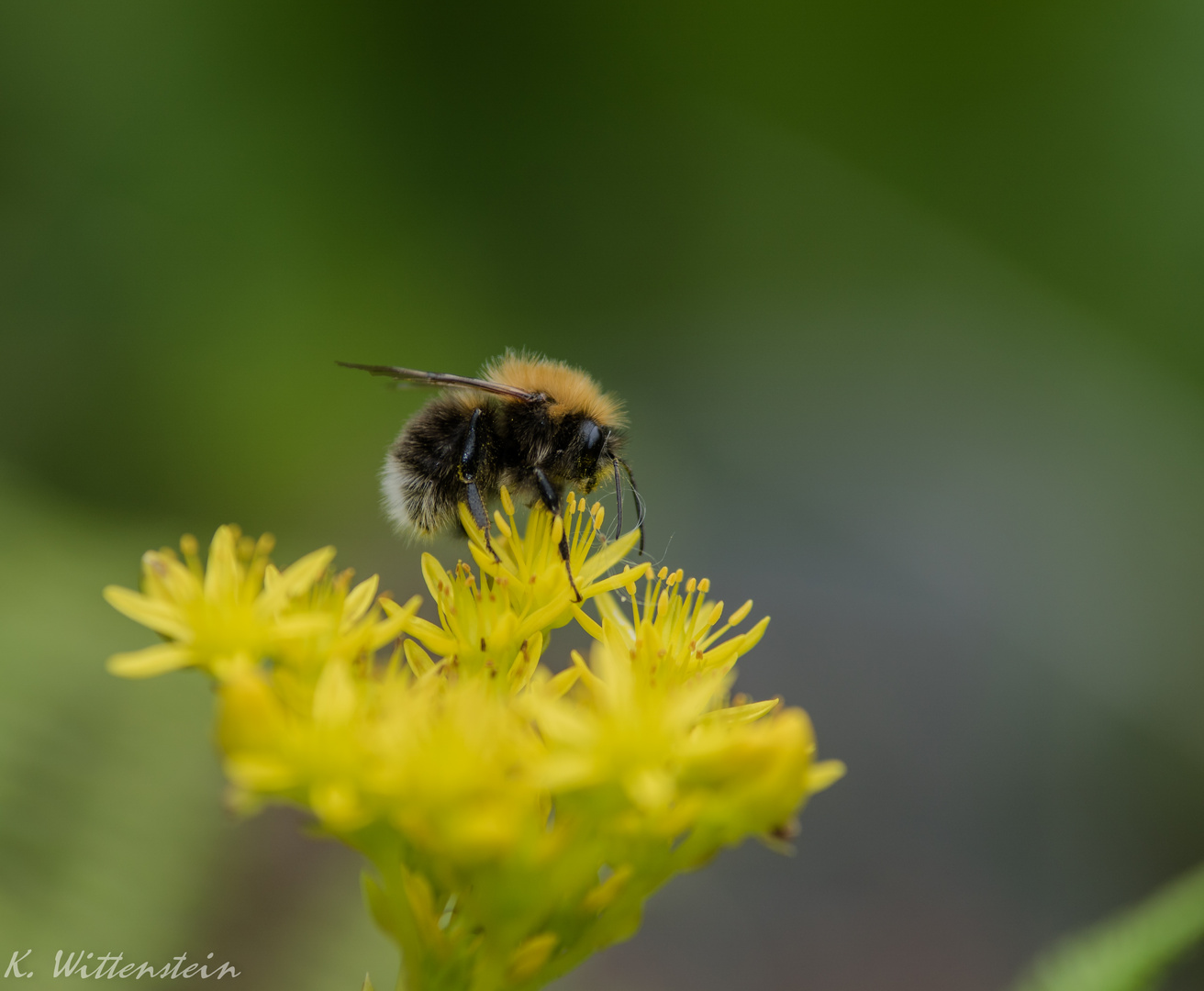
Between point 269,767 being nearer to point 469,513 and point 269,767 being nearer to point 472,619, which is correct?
point 472,619

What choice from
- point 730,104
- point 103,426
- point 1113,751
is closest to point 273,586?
point 103,426

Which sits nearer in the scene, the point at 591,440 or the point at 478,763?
the point at 478,763

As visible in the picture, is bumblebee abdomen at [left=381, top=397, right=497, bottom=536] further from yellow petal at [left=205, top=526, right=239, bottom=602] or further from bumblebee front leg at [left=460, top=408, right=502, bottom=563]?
yellow petal at [left=205, top=526, right=239, bottom=602]

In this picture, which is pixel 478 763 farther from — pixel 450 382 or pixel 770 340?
pixel 770 340

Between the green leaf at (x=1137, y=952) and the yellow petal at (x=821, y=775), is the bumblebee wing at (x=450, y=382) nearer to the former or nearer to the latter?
the yellow petal at (x=821, y=775)

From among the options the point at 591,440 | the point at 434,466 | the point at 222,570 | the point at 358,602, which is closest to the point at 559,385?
the point at 591,440
